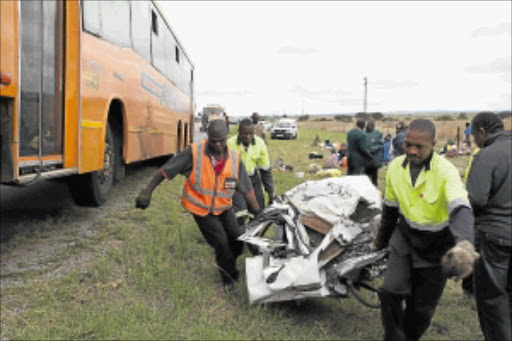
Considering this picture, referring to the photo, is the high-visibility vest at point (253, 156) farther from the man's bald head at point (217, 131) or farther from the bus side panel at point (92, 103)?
the bus side panel at point (92, 103)

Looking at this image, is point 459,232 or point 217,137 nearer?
point 459,232

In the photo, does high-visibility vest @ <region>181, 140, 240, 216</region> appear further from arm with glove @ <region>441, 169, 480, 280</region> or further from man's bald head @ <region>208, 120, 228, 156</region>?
arm with glove @ <region>441, 169, 480, 280</region>

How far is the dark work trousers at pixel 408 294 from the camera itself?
10.4ft

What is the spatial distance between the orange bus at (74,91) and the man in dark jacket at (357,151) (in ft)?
12.5

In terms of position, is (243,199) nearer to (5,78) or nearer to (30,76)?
(30,76)

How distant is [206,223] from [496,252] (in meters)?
2.39

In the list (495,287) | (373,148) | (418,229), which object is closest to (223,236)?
(418,229)

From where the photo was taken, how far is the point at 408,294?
3244 mm

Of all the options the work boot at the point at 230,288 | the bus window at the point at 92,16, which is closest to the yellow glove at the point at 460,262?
the work boot at the point at 230,288

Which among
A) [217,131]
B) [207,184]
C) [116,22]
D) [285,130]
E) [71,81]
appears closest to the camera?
[217,131]

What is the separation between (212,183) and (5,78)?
1.92 metres

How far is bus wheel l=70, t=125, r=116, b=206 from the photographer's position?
20.6 feet

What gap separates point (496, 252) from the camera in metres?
3.25

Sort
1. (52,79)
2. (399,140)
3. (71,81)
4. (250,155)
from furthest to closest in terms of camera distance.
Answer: (399,140) < (250,155) < (71,81) < (52,79)
